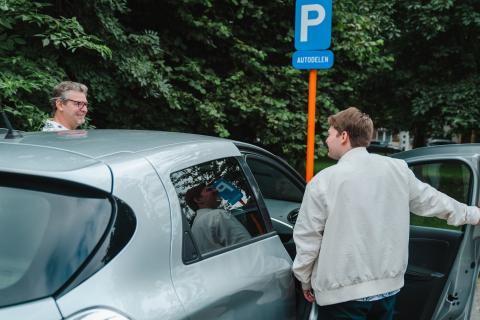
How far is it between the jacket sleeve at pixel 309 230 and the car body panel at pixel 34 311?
129cm

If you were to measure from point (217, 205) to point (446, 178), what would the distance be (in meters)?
1.93

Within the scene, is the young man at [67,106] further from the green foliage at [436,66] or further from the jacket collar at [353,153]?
the green foliage at [436,66]

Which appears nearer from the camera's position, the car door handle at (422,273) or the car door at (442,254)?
the car door at (442,254)

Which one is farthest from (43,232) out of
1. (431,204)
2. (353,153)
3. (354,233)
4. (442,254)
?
(442,254)

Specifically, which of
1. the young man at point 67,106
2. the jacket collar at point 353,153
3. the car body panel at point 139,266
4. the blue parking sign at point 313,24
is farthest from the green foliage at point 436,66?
the car body panel at point 139,266

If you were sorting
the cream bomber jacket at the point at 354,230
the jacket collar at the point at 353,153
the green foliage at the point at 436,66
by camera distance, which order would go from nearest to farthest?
1. the cream bomber jacket at the point at 354,230
2. the jacket collar at the point at 353,153
3. the green foliage at the point at 436,66

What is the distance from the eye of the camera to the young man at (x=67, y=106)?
387 centimetres

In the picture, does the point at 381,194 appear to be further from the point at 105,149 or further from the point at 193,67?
the point at 193,67

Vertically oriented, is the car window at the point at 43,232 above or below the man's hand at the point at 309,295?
above

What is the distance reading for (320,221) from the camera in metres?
2.45

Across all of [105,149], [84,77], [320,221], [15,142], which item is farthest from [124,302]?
[84,77]

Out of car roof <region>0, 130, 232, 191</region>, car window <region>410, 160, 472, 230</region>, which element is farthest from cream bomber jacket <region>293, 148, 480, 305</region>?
car window <region>410, 160, 472, 230</region>

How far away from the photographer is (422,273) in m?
3.46

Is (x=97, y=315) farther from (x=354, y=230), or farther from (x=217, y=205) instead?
(x=354, y=230)
